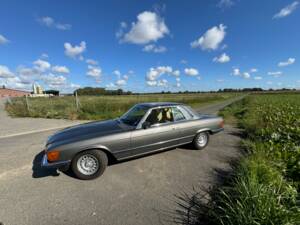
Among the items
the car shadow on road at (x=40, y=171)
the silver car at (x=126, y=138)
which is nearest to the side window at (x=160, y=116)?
the silver car at (x=126, y=138)

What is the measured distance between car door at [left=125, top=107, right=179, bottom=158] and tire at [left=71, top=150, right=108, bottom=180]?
25.9 inches

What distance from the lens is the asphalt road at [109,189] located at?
2277mm

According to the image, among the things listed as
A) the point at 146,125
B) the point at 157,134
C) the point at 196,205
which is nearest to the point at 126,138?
the point at 146,125

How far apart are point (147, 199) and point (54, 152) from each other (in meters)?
1.81

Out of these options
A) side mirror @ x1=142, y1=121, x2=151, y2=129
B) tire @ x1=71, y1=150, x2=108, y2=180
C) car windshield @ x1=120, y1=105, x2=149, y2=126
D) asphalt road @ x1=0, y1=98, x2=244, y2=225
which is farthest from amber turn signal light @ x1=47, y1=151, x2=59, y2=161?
side mirror @ x1=142, y1=121, x2=151, y2=129

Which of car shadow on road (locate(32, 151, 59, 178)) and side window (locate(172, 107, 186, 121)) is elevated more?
side window (locate(172, 107, 186, 121))

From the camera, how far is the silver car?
3006 mm

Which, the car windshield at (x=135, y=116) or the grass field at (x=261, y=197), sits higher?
the car windshield at (x=135, y=116)

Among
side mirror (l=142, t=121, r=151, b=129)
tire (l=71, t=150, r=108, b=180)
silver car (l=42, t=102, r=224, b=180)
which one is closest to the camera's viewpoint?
silver car (l=42, t=102, r=224, b=180)

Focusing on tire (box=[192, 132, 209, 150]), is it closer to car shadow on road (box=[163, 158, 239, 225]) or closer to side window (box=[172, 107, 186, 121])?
side window (box=[172, 107, 186, 121])

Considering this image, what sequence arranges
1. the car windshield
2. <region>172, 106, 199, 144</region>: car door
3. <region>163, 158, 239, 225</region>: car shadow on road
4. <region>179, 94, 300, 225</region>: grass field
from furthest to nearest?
1. <region>172, 106, 199, 144</region>: car door
2. the car windshield
3. <region>163, 158, 239, 225</region>: car shadow on road
4. <region>179, 94, 300, 225</region>: grass field

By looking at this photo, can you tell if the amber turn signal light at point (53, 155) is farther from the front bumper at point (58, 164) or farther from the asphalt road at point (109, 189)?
the asphalt road at point (109, 189)

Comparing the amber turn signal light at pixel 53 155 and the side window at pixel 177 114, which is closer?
the amber turn signal light at pixel 53 155

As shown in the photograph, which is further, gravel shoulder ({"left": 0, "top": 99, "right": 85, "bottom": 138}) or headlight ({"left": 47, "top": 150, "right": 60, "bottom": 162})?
gravel shoulder ({"left": 0, "top": 99, "right": 85, "bottom": 138})
